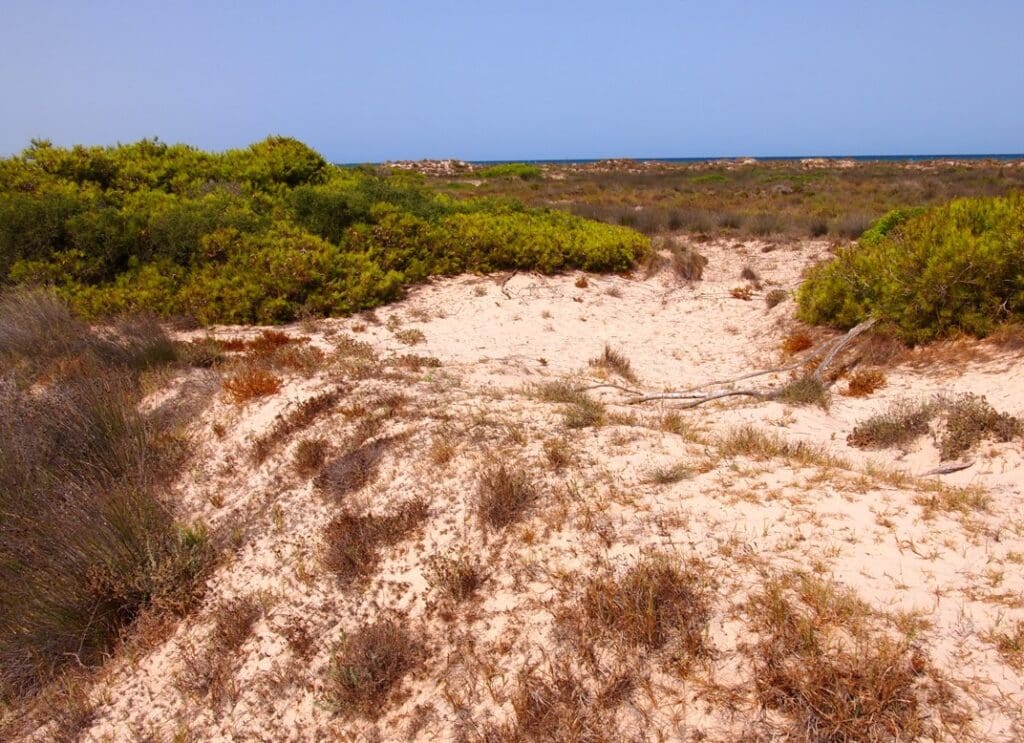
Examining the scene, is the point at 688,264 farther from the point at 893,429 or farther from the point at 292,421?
the point at 292,421

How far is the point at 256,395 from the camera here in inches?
233

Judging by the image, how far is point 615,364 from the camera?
761 cm

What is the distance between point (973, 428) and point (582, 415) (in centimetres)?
296

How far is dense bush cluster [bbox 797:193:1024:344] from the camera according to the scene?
258 inches

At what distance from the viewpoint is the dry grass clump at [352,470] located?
4.57 m

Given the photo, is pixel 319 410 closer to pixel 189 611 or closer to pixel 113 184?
pixel 189 611

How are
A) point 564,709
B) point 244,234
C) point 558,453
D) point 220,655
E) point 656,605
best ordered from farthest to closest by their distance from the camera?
point 244,234
point 558,453
point 220,655
point 656,605
point 564,709

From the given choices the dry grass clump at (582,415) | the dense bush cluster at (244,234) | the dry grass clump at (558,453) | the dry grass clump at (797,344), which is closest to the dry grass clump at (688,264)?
the dense bush cluster at (244,234)

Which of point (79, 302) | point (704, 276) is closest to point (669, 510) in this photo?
point (79, 302)

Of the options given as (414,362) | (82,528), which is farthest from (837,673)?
(414,362)

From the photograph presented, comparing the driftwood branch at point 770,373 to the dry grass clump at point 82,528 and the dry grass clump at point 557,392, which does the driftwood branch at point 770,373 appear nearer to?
the dry grass clump at point 557,392

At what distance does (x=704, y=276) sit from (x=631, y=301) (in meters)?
2.40

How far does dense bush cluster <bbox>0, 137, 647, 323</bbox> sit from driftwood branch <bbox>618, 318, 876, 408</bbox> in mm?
4938

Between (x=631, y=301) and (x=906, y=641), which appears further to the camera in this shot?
(x=631, y=301)
